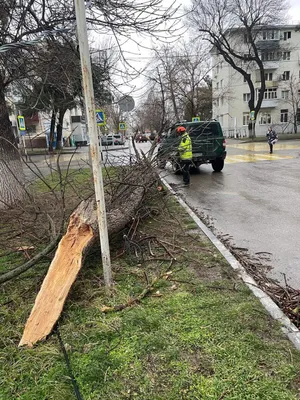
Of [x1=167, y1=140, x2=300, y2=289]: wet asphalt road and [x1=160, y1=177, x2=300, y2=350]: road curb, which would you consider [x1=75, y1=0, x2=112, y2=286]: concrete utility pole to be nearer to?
[x1=160, y1=177, x2=300, y2=350]: road curb

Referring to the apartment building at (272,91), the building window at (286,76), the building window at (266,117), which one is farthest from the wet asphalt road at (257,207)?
the building window at (286,76)

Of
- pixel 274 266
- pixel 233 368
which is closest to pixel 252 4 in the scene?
pixel 274 266

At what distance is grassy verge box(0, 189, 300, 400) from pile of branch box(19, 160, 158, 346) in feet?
0.47

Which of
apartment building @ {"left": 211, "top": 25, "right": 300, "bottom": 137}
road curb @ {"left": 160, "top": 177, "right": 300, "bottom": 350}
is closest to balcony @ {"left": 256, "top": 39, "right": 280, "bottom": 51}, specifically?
apartment building @ {"left": 211, "top": 25, "right": 300, "bottom": 137}

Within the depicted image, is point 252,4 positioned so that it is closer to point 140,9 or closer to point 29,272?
point 140,9

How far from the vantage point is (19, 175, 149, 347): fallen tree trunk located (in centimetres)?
252

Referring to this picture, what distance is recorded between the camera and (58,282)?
286cm

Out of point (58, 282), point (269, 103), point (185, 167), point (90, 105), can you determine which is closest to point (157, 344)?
point (58, 282)

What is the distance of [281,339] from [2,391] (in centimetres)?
204

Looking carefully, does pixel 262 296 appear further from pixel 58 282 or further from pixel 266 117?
pixel 266 117

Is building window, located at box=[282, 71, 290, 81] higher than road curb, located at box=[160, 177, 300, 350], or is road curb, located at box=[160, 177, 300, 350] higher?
building window, located at box=[282, 71, 290, 81]

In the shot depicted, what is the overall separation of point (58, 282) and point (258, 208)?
4912mm

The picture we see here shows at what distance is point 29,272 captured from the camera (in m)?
3.71

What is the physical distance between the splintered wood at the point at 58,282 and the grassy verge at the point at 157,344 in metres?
0.12
